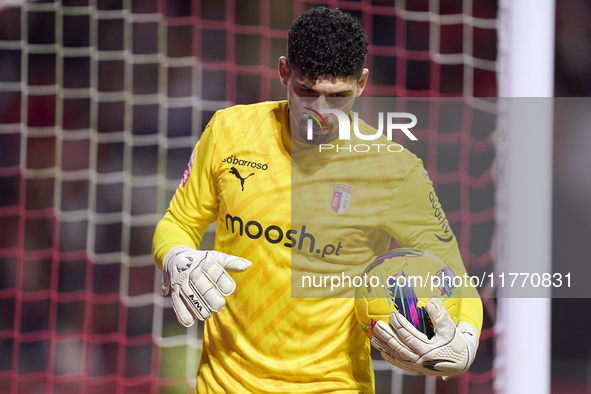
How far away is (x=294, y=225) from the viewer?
5.02ft

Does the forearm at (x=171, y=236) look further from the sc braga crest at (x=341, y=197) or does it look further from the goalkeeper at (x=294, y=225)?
the sc braga crest at (x=341, y=197)

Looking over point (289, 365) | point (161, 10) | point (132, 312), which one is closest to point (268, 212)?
point (289, 365)

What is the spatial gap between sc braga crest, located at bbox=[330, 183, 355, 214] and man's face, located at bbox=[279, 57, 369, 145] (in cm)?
14

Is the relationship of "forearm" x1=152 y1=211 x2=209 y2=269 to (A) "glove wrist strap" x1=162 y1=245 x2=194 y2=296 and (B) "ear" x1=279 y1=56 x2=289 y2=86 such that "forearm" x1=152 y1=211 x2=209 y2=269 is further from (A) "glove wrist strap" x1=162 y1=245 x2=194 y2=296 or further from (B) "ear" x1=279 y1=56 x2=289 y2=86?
(B) "ear" x1=279 y1=56 x2=289 y2=86

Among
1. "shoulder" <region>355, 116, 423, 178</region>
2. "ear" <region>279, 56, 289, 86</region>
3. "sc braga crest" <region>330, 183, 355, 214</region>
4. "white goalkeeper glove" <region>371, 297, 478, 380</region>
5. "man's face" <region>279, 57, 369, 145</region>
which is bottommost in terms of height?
"white goalkeeper glove" <region>371, 297, 478, 380</region>

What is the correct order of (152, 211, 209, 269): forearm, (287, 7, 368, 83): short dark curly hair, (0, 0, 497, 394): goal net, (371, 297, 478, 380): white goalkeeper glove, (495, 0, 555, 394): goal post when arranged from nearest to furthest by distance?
(371, 297, 478, 380): white goalkeeper glove
(287, 7, 368, 83): short dark curly hair
(152, 211, 209, 269): forearm
(495, 0, 555, 394): goal post
(0, 0, 497, 394): goal net

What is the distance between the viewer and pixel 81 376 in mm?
3053

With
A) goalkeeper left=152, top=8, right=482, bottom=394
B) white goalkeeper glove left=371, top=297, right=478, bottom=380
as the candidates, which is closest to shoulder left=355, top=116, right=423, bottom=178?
goalkeeper left=152, top=8, right=482, bottom=394

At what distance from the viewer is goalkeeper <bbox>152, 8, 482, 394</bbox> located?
4.72 ft

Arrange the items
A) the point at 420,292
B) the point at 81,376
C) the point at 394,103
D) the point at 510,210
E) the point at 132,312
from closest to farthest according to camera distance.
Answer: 1. the point at 420,292
2. the point at 510,210
3. the point at 81,376
4. the point at 394,103
5. the point at 132,312

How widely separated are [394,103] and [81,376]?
2.28 meters

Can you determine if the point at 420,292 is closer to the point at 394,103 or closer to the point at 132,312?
the point at 394,103

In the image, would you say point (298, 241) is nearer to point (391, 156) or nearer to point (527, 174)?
point (391, 156)

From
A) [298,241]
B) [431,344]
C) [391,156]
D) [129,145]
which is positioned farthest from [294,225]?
[129,145]
